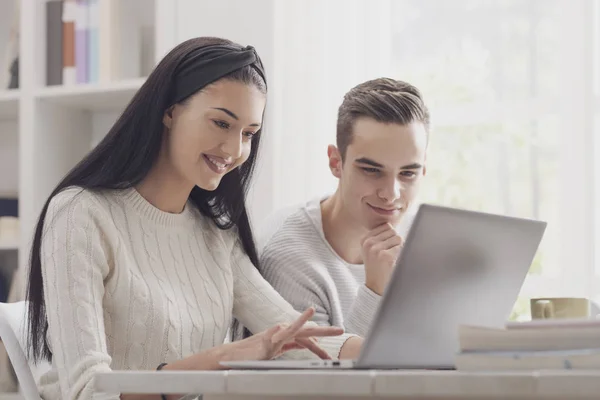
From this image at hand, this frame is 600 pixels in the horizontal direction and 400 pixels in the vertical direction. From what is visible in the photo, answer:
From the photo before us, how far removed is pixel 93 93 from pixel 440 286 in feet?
7.16

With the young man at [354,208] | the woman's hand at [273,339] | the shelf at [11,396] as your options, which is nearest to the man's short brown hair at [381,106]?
the young man at [354,208]

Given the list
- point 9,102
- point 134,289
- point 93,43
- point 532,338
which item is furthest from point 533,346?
point 9,102

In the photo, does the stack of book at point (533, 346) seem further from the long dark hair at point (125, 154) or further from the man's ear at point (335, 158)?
the man's ear at point (335, 158)

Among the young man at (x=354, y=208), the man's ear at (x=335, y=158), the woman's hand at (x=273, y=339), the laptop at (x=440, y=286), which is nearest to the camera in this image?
the laptop at (x=440, y=286)

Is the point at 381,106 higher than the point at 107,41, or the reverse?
the point at 107,41

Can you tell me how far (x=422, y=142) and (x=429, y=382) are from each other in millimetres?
1390

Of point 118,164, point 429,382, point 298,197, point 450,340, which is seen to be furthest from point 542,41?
point 429,382

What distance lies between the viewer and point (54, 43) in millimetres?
3049

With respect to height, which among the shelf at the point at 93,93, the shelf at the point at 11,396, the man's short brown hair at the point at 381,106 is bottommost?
the shelf at the point at 11,396

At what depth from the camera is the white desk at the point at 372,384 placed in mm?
741

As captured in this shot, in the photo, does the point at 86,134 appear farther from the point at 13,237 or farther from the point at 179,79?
the point at 179,79

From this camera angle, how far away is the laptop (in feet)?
3.07

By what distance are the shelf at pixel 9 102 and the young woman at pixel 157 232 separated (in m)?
1.32

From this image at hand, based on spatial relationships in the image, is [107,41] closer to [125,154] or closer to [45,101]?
[45,101]
